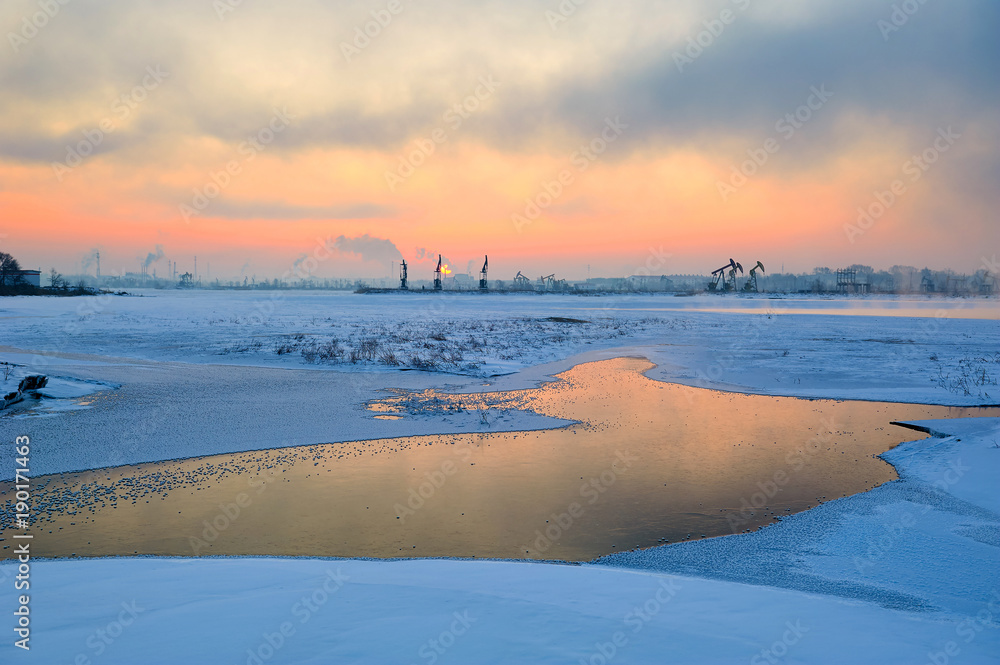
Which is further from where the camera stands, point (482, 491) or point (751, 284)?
point (751, 284)

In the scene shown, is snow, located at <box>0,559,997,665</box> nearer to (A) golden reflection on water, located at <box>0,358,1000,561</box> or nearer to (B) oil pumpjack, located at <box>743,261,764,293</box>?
(A) golden reflection on water, located at <box>0,358,1000,561</box>

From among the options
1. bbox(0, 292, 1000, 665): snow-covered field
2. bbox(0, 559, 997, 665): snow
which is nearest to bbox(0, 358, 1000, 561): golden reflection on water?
bbox(0, 292, 1000, 665): snow-covered field

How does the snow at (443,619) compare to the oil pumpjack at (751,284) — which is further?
the oil pumpjack at (751,284)

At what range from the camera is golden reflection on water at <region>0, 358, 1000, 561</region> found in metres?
5.87

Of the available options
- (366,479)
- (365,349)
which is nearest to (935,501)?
(366,479)

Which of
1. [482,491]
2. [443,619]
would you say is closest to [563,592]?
[443,619]

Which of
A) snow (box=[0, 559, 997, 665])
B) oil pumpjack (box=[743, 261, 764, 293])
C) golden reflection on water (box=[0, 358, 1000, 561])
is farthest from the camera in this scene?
oil pumpjack (box=[743, 261, 764, 293])

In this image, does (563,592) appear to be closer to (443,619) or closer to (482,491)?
(443,619)

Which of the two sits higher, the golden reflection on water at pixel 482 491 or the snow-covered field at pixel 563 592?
the snow-covered field at pixel 563 592

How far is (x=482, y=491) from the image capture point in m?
7.45

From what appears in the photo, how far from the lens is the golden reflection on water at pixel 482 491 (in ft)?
19.2

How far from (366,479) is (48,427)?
6.53 metres

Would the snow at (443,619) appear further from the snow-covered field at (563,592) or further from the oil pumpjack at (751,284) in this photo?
the oil pumpjack at (751,284)

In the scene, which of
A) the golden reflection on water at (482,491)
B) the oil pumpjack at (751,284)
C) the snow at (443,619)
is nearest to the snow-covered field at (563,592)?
the snow at (443,619)
